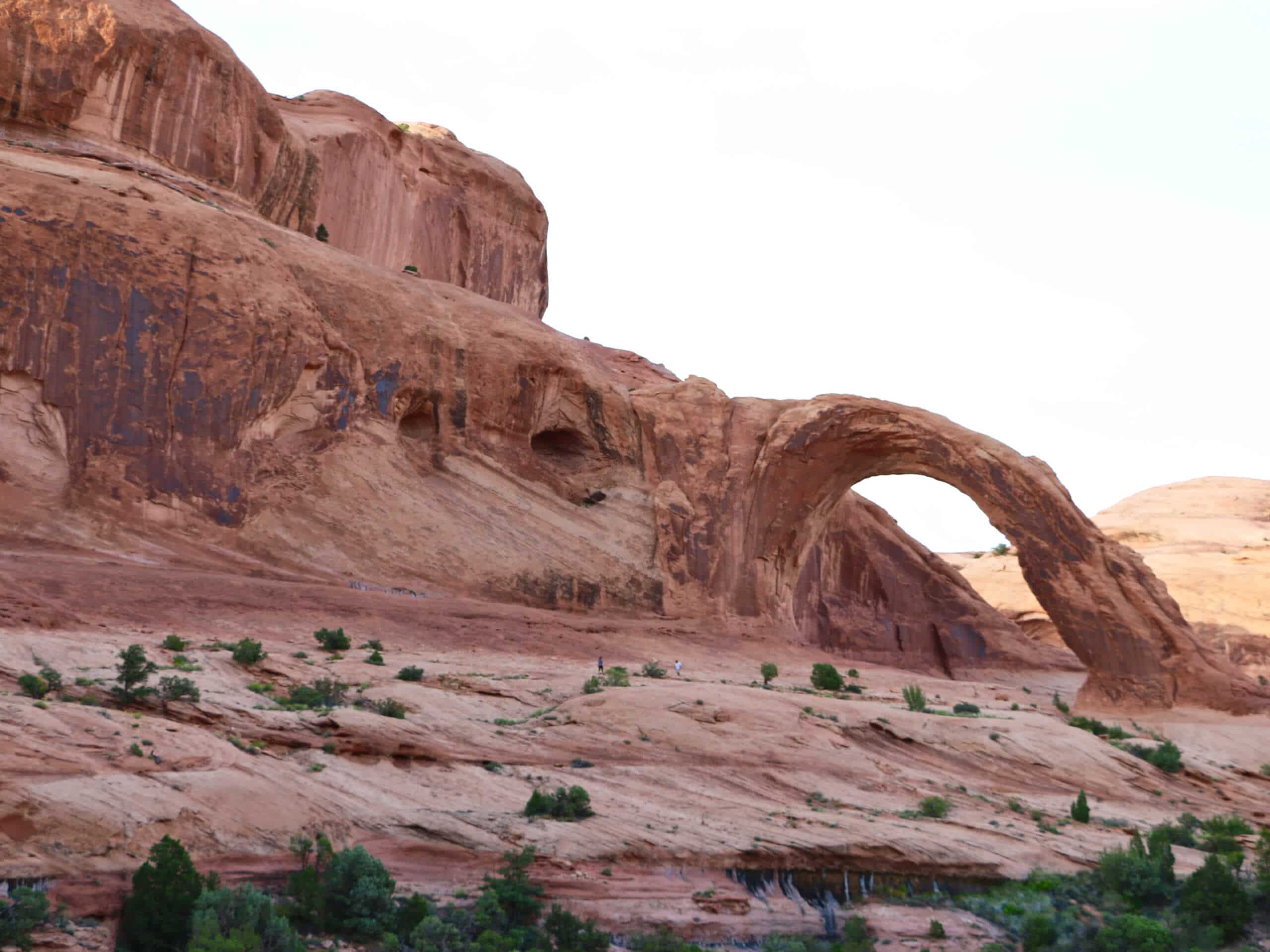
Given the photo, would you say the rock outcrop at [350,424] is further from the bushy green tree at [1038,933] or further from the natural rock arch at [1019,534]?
the bushy green tree at [1038,933]

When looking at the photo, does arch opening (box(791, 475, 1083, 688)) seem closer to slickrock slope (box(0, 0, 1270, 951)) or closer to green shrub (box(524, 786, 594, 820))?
slickrock slope (box(0, 0, 1270, 951))

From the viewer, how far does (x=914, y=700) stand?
2788cm

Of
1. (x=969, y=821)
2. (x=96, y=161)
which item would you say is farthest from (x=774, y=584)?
(x=96, y=161)

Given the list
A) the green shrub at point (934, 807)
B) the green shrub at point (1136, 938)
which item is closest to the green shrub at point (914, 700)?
the green shrub at point (934, 807)

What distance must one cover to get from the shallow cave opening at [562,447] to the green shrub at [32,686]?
2106 centimetres

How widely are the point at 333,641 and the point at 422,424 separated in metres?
Result: 10.9

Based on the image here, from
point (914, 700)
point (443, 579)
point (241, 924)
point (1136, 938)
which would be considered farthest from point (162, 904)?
point (914, 700)

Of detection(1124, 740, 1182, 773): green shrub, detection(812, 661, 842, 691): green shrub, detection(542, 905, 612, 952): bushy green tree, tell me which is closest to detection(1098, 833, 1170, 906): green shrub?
detection(1124, 740, 1182, 773): green shrub

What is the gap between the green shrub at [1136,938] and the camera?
17.1 m

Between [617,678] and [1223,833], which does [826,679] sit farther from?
[1223,833]

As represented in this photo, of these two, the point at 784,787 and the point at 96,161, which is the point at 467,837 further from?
the point at 96,161

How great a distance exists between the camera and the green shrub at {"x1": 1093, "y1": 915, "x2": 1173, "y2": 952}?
56.1 feet

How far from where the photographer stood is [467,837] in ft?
55.3

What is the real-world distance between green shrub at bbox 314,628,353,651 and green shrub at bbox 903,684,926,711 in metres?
11.3
